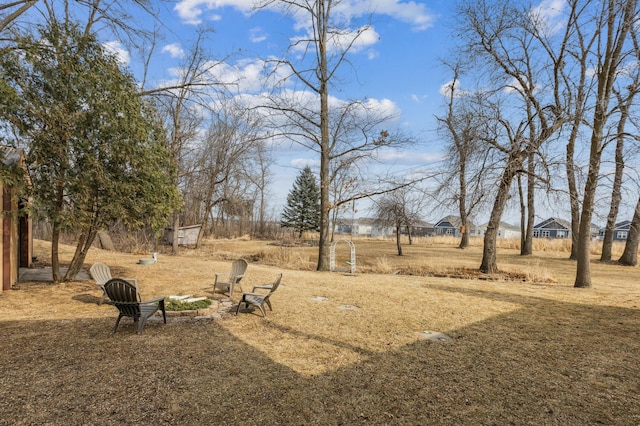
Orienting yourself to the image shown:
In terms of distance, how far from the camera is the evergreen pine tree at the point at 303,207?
41.7 meters

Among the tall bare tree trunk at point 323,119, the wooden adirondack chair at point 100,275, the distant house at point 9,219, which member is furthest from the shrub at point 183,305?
the tall bare tree trunk at point 323,119

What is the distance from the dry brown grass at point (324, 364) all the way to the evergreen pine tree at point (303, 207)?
34240 millimetres

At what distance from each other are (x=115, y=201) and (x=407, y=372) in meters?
6.54

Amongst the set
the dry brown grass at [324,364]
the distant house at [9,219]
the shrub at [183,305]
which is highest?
the distant house at [9,219]

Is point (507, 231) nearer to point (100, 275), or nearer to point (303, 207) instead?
point (303, 207)

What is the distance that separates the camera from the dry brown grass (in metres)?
3.03

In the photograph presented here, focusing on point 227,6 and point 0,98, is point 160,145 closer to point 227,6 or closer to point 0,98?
point 0,98

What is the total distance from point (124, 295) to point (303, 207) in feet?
123

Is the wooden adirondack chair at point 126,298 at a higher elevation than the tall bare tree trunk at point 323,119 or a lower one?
lower

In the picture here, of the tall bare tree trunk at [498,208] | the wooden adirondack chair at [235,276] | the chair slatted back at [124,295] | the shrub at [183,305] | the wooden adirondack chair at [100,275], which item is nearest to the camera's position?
the chair slatted back at [124,295]

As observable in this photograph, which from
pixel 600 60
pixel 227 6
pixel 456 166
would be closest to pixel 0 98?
pixel 227 6

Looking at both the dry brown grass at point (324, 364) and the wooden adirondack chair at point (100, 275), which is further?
the wooden adirondack chair at point (100, 275)

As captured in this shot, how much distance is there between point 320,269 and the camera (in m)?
12.9

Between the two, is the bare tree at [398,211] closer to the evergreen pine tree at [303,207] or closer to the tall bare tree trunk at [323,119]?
the tall bare tree trunk at [323,119]
